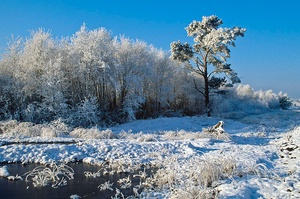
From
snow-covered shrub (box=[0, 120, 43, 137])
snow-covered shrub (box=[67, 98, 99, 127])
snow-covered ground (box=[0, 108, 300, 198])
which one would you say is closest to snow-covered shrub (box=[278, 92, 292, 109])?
snow-covered ground (box=[0, 108, 300, 198])

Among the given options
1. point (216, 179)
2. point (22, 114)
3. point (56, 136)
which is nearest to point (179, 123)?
point (56, 136)

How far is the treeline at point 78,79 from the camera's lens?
2192 cm

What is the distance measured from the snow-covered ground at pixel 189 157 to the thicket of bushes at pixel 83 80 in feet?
14.7

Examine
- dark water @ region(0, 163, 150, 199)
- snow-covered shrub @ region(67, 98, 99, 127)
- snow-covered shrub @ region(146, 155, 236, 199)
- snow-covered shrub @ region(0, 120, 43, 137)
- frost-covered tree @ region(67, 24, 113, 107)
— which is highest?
frost-covered tree @ region(67, 24, 113, 107)

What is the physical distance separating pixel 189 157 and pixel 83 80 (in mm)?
15849

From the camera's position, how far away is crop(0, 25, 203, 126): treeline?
71.9 ft

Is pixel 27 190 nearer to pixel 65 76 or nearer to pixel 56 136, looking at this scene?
pixel 56 136

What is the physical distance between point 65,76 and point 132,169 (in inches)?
646

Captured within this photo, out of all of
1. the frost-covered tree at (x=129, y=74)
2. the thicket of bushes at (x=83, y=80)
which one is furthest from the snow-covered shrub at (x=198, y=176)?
the frost-covered tree at (x=129, y=74)

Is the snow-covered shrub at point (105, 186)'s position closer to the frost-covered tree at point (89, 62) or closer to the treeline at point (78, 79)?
the treeline at point (78, 79)

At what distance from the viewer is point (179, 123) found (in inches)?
849

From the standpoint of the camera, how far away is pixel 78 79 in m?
24.9

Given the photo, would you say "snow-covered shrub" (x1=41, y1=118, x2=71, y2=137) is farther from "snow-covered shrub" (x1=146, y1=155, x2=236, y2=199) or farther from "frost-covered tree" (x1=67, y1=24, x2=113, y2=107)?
"snow-covered shrub" (x1=146, y1=155, x2=236, y2=199)

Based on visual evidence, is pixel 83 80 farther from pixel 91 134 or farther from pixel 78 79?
pixel 91 134
